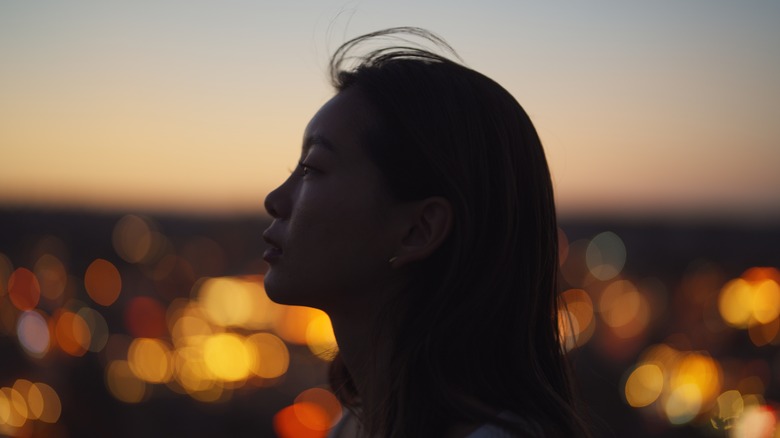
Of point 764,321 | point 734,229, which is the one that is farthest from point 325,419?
point 734,229

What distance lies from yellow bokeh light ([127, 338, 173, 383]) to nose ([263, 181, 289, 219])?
9443 cm

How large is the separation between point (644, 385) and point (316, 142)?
78510 millimetres

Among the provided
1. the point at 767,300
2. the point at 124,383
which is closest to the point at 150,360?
the point at 124,383

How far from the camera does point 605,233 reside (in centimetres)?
10175

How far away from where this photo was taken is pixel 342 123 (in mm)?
3203

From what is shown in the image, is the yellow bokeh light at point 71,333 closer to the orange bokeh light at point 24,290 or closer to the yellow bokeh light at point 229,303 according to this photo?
the orange bokeh light at point 24,290

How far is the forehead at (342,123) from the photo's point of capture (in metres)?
3.17

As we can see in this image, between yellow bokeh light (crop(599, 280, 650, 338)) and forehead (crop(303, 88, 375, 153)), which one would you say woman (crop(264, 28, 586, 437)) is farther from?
yellow bokeh light (crop(599, 280, 650, 338))

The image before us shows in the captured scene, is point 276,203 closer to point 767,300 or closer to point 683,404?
point 683,404

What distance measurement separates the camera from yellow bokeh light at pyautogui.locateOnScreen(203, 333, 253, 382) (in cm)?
9506

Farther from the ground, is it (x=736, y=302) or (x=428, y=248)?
(x=428, y=248)

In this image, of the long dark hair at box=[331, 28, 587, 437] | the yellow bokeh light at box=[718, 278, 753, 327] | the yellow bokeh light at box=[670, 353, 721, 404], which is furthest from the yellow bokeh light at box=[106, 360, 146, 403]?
the long dark hair at box=[331, 28, 587, 437]

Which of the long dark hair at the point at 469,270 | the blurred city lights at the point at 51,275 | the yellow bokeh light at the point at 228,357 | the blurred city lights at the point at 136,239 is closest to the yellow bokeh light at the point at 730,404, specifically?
the yellow bokeh light at the point at 228,357

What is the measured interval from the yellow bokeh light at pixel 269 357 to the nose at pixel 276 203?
9399 centimetres
